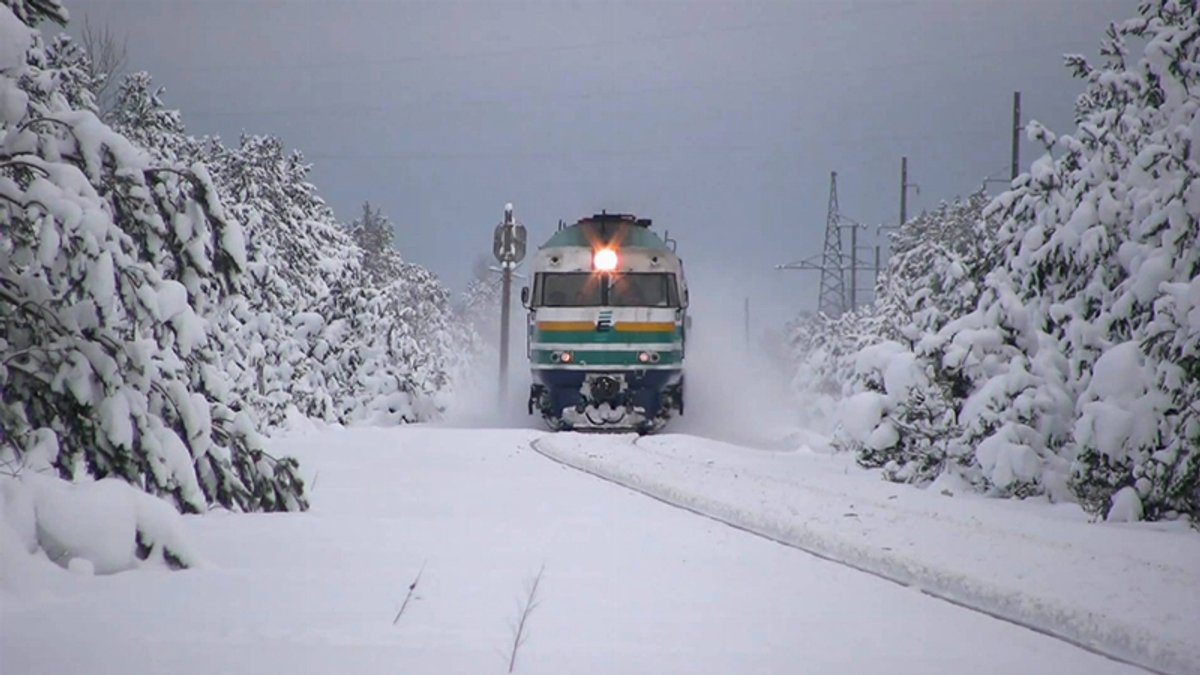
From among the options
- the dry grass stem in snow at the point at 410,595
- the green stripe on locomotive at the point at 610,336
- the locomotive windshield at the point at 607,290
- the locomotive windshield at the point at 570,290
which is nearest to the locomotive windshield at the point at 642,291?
the locomotive windshield at the point at 607,290

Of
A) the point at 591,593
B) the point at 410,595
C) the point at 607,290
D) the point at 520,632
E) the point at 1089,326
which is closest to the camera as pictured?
the point at 520,632

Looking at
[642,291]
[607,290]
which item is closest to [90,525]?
[607,290]

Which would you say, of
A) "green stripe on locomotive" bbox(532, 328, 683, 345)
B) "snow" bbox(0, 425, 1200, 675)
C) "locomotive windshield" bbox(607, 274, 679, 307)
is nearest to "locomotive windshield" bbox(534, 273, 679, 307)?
"locomotive windshield" bbox(607, 274, 679, 307)

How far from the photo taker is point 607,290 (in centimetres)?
2353

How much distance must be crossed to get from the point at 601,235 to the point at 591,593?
18.4 meters

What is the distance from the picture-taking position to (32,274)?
699 cm

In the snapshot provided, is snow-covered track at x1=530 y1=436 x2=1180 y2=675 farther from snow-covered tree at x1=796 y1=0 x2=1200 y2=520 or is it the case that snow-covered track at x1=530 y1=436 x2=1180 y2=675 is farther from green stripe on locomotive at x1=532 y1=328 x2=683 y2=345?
green stripe on locomotive at x1=532 y1=328 x2=683 y2=345

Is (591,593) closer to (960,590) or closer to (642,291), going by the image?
(960,590)

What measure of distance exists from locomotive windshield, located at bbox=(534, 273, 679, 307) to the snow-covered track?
13.0 meters

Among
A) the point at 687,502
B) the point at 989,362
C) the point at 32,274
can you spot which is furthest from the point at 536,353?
the point at 32,274

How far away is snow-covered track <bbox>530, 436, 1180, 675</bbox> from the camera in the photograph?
4832 mm

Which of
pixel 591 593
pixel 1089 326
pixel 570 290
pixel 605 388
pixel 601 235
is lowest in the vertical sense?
pixel 591 593

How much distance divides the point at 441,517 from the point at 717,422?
19.9 meters

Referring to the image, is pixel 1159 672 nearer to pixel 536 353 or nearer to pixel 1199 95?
pixel 1199 95
